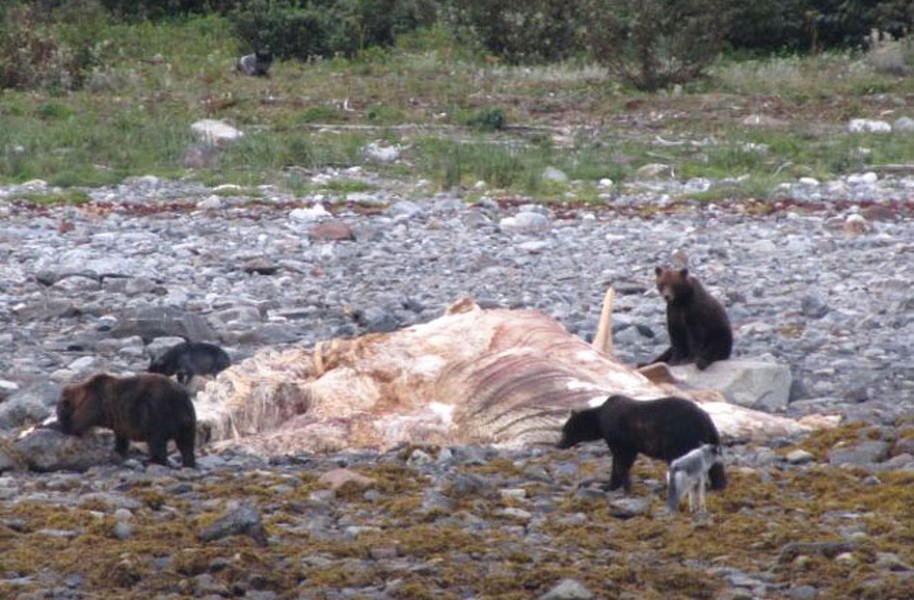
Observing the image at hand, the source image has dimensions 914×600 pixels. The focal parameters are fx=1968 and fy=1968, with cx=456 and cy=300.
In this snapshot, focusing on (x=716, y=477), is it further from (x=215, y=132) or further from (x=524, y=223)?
(x=215, y=132)

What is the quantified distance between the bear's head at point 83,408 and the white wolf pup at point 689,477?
2.49 m

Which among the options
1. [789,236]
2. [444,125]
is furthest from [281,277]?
[444,125]

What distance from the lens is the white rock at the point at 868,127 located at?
2264 cm

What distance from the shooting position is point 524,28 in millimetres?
30453

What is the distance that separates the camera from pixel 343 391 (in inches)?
349

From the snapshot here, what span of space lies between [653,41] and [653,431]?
64.5 feet

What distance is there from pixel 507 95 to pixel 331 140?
481 centimetres

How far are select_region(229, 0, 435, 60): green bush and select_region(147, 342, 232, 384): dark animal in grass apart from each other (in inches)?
821

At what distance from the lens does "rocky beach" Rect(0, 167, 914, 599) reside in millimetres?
6059

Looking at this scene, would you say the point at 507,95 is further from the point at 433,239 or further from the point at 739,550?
the point at 739,550

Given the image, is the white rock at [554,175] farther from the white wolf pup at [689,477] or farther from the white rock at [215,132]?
the white wolf pup at [689,477]

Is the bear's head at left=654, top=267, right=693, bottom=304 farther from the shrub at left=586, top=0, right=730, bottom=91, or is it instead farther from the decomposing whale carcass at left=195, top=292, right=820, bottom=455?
the shrub at left=586, top=0, right=730, bottom=91

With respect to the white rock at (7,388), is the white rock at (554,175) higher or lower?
lower

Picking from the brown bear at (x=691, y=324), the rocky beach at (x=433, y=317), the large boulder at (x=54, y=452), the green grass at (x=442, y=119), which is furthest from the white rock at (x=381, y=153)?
the large boulder at (x=54, y=452)
